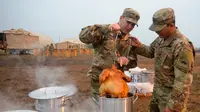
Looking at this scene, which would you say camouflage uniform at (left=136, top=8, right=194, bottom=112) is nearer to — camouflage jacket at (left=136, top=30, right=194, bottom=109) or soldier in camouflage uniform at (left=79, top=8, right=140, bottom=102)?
camouflage jacket at (left=136, top=30, right=194, bottom=109)

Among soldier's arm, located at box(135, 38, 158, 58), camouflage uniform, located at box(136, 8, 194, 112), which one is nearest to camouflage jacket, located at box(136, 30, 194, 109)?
camouflage uniform, located at box(136, 8, 194, 112)

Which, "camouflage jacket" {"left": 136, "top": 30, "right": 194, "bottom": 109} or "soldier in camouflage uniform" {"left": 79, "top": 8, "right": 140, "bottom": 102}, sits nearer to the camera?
"camouflage jacket" {"left": 136, "top": 30, "right": 194, "bottom": 109}

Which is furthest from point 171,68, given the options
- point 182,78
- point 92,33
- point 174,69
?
point 92,33

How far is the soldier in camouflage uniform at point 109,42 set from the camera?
393 centimetres

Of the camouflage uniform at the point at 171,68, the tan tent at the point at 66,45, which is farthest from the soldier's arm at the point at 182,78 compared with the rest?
the tan tent at the point at 66,45

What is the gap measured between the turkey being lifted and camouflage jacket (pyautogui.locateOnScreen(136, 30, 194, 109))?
2.19 feet

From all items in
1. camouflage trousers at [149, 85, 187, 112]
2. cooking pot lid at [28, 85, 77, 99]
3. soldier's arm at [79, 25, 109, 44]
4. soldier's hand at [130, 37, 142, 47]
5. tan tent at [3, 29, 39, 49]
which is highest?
soldier's arm at [79, 25, 109, 44]

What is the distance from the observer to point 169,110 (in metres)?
3.25

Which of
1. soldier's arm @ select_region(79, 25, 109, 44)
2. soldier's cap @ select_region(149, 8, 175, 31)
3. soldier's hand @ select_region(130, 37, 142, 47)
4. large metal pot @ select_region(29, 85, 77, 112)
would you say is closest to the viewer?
soldier's cap @ select_region(149, 8, 175, 31)

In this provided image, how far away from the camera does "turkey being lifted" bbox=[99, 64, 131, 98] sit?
318 centimetres

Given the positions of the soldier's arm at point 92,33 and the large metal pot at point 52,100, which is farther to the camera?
the large metal pot at point 52,100

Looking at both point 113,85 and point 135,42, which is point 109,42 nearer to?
point 135,42

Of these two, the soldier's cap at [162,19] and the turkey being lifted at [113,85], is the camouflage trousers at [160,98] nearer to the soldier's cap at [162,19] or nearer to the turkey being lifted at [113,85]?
the turkey being lifted at [113,85]

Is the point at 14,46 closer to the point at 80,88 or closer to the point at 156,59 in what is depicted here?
the point at 80,88
